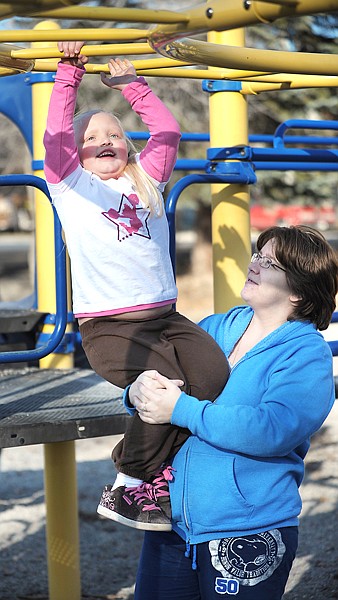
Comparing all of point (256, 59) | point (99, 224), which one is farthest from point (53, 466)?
point (256, 59)

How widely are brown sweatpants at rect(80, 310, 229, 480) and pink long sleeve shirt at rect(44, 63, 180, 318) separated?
0.06m

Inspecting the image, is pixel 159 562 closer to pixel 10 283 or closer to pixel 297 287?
pixel 297 287

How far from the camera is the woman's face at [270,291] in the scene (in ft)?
6.82

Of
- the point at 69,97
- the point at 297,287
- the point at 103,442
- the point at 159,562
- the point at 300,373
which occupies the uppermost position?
the point at 69,97

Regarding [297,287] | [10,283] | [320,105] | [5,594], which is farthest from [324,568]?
[10,283]

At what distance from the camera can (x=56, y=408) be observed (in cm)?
294

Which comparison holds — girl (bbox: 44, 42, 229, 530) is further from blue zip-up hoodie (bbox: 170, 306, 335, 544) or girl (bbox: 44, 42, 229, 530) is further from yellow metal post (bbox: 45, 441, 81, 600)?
yellow metal post (bbox: 45, 441, 81, 600)

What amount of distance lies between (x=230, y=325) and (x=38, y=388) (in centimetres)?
126

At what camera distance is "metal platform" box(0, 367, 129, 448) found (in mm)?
2666

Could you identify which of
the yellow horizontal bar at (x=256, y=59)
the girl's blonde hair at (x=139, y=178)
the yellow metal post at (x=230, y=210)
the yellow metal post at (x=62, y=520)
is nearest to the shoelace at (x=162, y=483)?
the girl's blonde hair at (x=139, y=178)

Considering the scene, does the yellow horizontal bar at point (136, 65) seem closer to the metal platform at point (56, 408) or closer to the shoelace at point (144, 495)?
the metal platform at point (56, 408)

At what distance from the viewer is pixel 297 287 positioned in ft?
6.79

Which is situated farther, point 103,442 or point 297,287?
point 103,442

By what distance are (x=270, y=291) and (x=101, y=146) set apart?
582 mm
